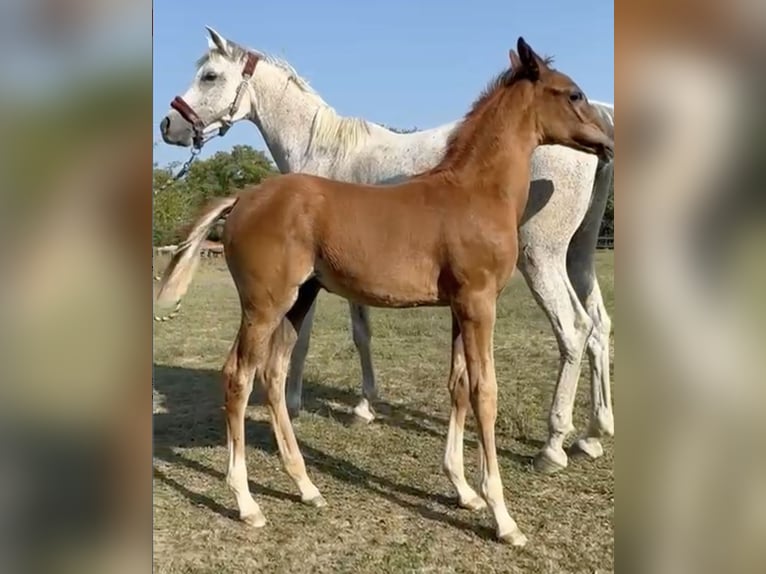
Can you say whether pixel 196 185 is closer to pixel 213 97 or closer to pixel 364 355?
pixel 213 97

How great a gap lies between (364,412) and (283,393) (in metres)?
0.95

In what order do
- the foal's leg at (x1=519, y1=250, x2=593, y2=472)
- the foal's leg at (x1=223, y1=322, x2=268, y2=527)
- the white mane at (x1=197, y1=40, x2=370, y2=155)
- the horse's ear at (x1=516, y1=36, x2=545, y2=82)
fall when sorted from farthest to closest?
the white mane at (x1=197, y1=40, x2=370, y2=155), the foal's leg at (x1=519, y1=250, x2=593, y2=472), the foal's leg at (x1=223, y1=322, x2=268, y2=527), the horse's ear at (x1=516, y1=36, x2=545, y2=82)

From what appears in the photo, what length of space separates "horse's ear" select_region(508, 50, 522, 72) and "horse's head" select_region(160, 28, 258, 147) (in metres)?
1.14

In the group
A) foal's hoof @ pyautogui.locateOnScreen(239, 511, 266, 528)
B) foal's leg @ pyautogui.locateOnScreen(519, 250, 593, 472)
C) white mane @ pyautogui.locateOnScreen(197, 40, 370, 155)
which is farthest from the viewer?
white mane @ pyautogui.locateOnScreen(197, 40, 370, 155)

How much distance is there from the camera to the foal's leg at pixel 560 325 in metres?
2.82

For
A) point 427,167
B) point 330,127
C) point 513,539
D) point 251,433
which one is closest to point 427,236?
point 427,167

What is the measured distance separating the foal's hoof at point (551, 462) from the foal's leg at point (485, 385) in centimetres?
48

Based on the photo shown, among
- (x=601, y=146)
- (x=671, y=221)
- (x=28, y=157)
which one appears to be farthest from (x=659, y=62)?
(x=28, y=157)

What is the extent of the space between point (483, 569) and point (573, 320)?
1081 millimetres

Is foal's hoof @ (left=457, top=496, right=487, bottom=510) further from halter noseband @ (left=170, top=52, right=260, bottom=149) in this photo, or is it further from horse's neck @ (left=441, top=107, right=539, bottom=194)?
halter noseband @ (left=170, top=52, right=260, bottom=149)

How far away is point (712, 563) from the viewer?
1.76 m

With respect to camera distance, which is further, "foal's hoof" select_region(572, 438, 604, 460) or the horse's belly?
"foal's hoof" select_region(572, 438, 604, 460)

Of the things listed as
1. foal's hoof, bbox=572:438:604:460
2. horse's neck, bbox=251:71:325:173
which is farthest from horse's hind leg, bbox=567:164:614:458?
horse's neck, bbox=251:71:325:173

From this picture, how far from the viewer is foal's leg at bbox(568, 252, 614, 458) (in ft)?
9.62
